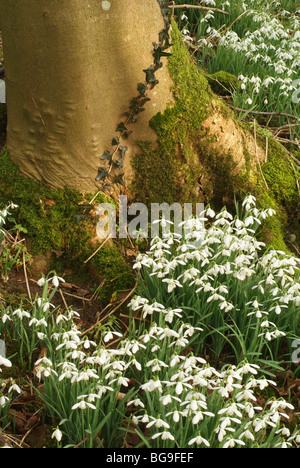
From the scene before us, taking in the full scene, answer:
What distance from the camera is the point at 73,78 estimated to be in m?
2.78

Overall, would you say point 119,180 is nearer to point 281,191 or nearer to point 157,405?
point 281,191

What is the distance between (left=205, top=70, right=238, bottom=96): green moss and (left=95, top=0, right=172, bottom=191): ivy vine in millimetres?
1509

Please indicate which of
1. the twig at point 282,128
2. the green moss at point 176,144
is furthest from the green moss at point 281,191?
the green moss at point 176,144

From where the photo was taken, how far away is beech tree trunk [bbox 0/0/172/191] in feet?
8.76

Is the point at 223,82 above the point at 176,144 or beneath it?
above

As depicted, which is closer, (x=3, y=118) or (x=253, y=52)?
(x=3, y=118)

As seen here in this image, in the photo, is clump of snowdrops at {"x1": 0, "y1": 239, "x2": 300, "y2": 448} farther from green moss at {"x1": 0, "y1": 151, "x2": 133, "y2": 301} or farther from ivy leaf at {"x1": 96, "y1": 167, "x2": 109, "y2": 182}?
ivy leaf at {"x1": 96, "y1": 167, "x2": 109, "y2": 182}

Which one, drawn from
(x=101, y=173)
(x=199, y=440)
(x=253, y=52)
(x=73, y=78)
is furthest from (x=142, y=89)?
(x=253, y=52)

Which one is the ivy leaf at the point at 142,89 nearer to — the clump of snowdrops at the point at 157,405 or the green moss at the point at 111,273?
the green moss at the point at 111,273

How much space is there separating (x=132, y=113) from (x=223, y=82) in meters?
1.78

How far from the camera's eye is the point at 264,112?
4.41 metres
